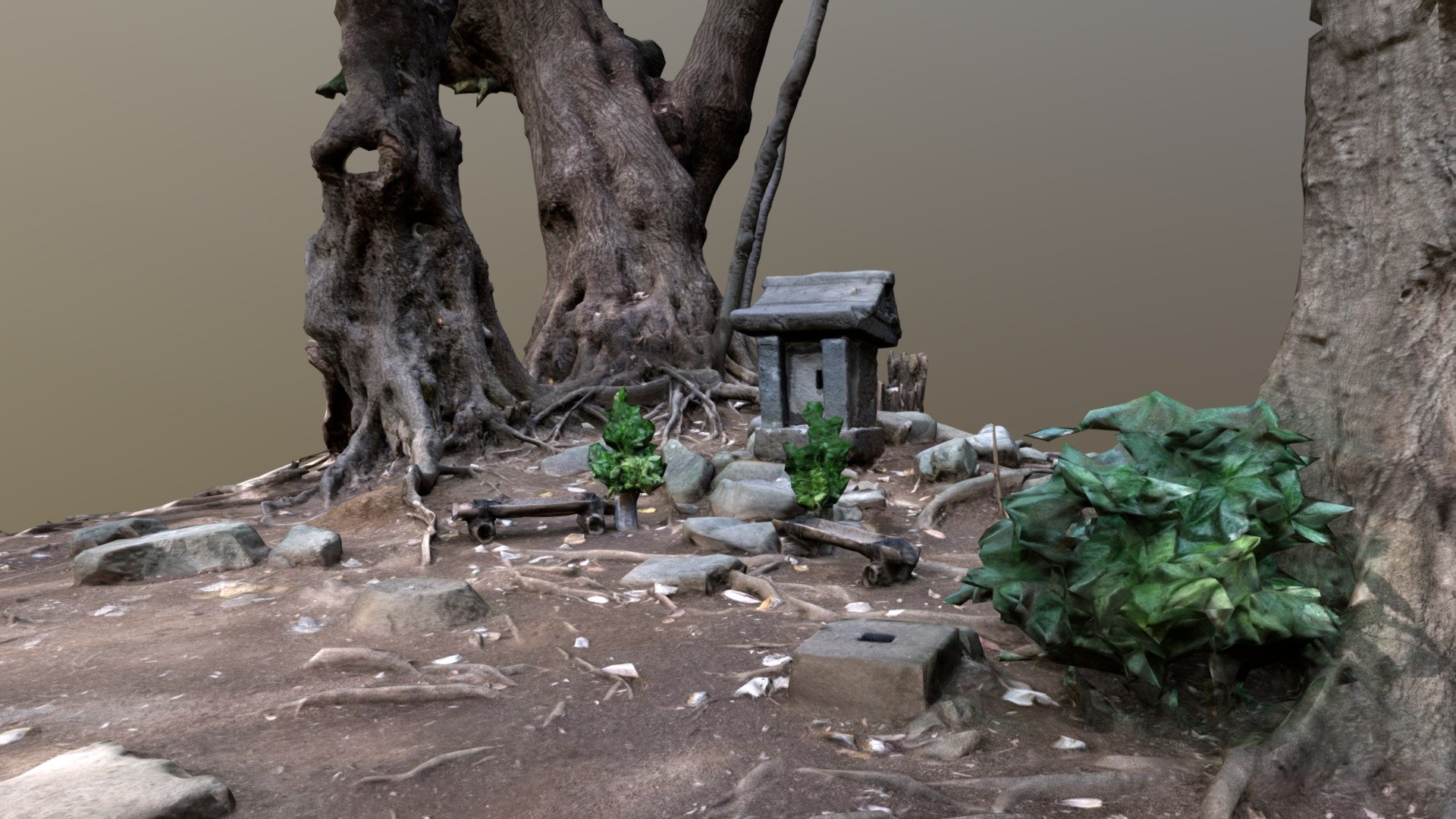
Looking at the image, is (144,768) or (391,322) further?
(391,322)

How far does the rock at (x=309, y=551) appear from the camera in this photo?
7.20 meters

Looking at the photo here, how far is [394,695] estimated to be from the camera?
4.51 meters

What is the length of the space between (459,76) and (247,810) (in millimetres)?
14107

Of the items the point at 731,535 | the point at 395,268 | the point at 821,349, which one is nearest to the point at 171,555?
the point at 731,535

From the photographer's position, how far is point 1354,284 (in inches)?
152

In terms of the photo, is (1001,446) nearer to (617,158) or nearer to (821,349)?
(821,349)

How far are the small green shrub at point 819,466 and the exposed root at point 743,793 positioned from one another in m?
3.56

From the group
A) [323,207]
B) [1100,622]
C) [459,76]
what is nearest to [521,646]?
[1100,622]

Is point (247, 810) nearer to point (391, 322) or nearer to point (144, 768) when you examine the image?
point (144, 768)

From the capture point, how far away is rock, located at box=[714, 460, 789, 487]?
29.1 ft

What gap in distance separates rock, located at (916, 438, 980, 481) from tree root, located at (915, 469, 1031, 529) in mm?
140

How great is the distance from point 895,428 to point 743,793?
7091mm

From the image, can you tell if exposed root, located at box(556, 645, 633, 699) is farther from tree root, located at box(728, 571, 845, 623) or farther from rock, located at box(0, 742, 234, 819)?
rock, located at box(0, 742, 234, 819)

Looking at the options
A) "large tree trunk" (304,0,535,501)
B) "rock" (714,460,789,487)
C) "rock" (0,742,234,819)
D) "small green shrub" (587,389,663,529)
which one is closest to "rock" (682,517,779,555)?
"small green shrub" (587,389,663,529)
